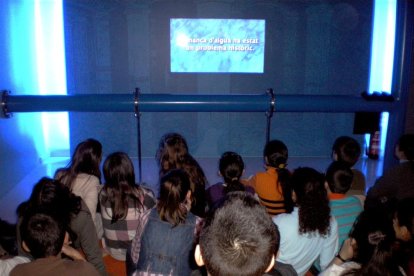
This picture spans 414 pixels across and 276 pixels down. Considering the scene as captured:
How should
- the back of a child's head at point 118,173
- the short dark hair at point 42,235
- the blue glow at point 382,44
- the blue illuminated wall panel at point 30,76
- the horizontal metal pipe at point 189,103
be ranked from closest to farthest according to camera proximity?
the short dark hair at point 42,235 < the back of a child's head at point 118,173 < the horizontal metal pipe at point 189,103 < the blue illuminated wall panel at point 30,76 < the blue glow at point 382,44

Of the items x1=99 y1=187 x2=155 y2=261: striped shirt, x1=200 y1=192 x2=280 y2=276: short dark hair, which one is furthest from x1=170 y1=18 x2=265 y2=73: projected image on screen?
x1=200 y1=192 x2=280 y2=276: short dark hair

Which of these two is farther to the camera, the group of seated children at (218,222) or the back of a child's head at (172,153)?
the back of a child's head at (172,153)

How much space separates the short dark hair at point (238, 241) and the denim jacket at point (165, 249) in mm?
859

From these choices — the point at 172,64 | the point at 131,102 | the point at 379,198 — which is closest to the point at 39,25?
the point at 172,64

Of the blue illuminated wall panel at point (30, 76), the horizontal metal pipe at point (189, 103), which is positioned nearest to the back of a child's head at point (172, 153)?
the horizontal metal pipe at point (189, 103)

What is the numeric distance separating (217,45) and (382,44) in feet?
8.26

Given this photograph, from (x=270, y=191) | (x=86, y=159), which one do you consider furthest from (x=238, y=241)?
(x=86, y=159)

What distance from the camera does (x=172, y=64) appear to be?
5930 millimetres

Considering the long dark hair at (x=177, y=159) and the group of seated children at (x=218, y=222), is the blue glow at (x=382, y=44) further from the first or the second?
the long dark hair at (x=177, y=159)

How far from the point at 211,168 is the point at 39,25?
10.7ft

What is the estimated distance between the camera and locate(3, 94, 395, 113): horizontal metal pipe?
3811mm

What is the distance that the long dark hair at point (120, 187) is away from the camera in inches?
89.6

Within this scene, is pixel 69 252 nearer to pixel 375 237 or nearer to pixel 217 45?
pixel 375 237

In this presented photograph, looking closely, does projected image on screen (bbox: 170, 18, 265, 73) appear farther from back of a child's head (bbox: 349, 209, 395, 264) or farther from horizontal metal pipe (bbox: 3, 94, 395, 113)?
back of a child's head (bbox: 349, 209, 395, 264)
